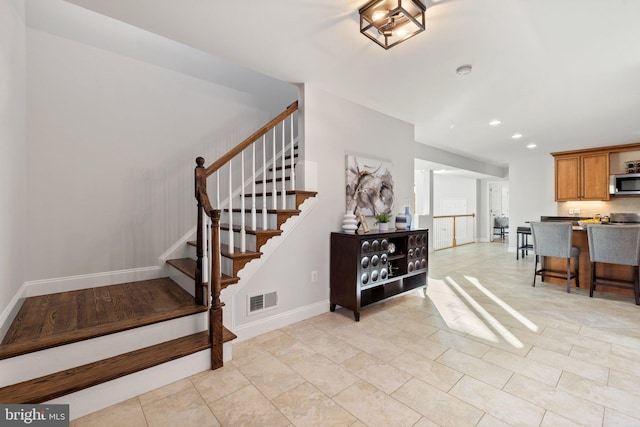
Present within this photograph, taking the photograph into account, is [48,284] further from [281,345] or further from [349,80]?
[349,80]

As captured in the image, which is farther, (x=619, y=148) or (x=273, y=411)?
(x=619, y=148)

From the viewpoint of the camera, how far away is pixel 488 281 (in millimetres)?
4574

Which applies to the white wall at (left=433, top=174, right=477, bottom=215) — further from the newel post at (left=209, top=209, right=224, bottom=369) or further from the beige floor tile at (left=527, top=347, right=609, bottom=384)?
the newel post at (left=209, top=209, right=224, bottom=369)

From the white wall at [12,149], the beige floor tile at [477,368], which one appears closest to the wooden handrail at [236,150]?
the white wall at [12,149]

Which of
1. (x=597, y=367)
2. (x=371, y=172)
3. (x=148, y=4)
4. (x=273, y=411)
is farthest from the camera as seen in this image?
(x=371, y=172)

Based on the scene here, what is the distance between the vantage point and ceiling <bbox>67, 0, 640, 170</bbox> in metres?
1.91

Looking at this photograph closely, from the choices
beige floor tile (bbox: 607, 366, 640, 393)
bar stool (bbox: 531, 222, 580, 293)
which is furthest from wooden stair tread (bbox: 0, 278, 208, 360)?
bar stool (bbox: 531, 222, 580, 293)

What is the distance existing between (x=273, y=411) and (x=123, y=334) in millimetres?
1168

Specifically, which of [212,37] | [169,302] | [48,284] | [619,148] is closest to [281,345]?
[169,302]

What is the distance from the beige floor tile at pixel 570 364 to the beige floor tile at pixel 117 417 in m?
2.80

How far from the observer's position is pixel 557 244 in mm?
4078

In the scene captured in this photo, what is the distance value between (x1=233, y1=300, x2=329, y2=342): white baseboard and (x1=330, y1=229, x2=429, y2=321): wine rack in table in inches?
7.6

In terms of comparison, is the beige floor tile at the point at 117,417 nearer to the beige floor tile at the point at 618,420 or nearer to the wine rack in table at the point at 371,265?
the wine rack in table at the point at 371,265

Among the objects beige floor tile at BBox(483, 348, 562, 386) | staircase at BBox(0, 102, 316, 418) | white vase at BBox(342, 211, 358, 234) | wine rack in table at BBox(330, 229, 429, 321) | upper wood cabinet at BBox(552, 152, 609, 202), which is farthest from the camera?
upper wood cabinet at BBox(552, 152, 609, 202)
